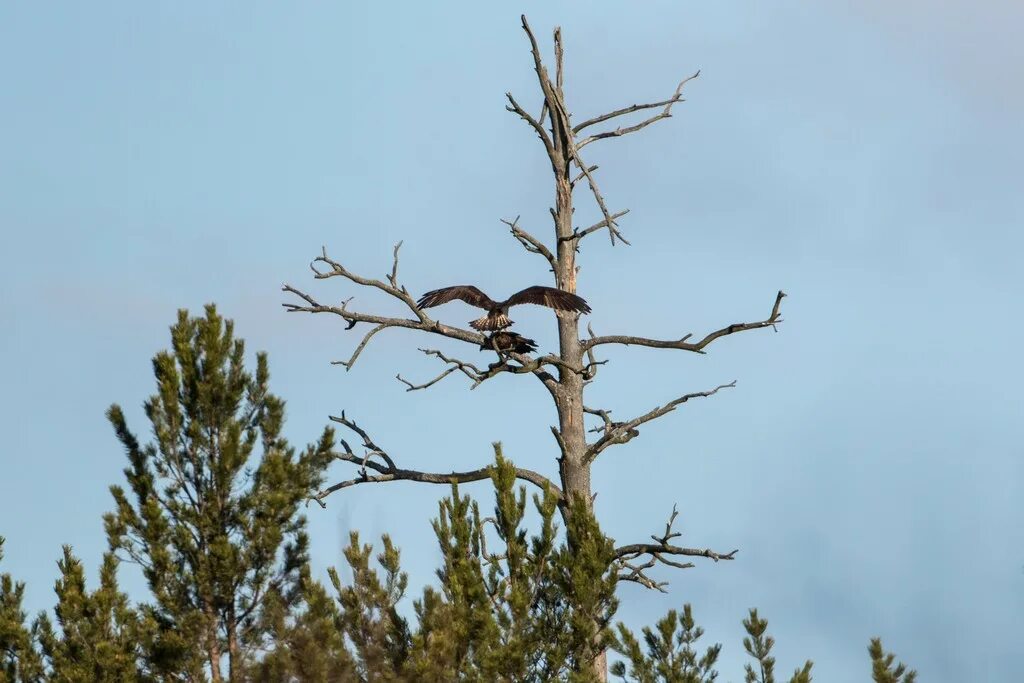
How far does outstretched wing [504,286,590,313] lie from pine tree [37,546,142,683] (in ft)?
15.7

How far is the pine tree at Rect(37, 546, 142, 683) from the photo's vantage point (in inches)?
597

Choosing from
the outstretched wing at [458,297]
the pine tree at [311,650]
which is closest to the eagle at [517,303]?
the outstretched wing at [458,297]

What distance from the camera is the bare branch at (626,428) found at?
17234 millimetres

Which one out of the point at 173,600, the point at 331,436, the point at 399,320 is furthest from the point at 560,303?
the point at 173,600

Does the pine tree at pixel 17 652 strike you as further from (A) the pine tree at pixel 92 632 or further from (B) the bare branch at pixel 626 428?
(B) the bare branch at pixel 626 428

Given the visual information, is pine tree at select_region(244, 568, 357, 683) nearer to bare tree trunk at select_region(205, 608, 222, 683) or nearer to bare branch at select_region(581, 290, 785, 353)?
bare tree trunk at select_region(205, 608, 222, 683)

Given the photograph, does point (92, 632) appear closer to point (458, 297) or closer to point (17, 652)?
point (17, 652)

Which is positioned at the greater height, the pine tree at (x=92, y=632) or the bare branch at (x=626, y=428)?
the bare branch at (x=626, y=428)

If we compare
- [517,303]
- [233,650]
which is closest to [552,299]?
[517,303]

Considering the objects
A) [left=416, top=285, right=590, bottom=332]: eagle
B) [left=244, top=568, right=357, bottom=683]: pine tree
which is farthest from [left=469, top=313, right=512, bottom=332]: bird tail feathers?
[left=244, top=568, right=357, bottom=683]: pine tree

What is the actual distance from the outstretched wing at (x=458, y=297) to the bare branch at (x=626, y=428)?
1.83 m

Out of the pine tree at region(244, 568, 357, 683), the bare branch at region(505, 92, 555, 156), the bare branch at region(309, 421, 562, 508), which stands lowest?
the pine tree at region(244, 568, 357, 683)

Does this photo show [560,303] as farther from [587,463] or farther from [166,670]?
[166,670]

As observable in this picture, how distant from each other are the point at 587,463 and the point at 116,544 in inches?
194
